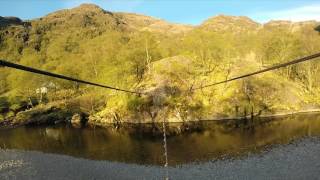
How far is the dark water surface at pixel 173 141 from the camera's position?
126ft

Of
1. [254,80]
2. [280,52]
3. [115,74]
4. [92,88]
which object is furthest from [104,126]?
[280,52]

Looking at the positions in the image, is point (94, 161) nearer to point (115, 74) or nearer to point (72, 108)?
point (115, 74)

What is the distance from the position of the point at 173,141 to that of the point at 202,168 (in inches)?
514

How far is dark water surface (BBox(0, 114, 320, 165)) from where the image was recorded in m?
38.3

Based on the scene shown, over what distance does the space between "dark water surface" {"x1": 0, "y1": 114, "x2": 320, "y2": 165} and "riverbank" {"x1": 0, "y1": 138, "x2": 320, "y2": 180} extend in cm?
204

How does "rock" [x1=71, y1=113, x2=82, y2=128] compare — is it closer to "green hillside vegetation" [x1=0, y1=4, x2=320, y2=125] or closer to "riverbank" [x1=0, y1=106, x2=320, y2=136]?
"riverbank" [x1=0, y1=106, x2=320, y2=136]

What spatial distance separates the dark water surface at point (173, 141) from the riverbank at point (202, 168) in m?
2.04

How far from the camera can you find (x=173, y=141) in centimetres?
4534

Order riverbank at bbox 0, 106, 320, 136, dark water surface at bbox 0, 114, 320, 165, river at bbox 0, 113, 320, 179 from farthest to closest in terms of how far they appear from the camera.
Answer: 1. riverbank at bbox 0, 106, 320, 136
2. dark water surface at bbox 0, 114, 320, 165
3. river at bbox 0, 113, 320, 179

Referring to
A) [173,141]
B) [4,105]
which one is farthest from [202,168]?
[4,105]

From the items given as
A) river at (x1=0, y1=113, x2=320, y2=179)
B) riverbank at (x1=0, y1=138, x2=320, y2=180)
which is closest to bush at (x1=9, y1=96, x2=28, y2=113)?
river at (x1=0, y1=113, x2=320, y2=179)

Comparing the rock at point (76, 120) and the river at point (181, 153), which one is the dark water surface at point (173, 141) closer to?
the river at point (181, 153)

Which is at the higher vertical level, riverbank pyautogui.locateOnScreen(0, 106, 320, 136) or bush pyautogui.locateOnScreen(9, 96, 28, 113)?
bush pyautogui.locateOnScreen(9, 96, 28, 113)

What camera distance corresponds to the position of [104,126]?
206 ft
